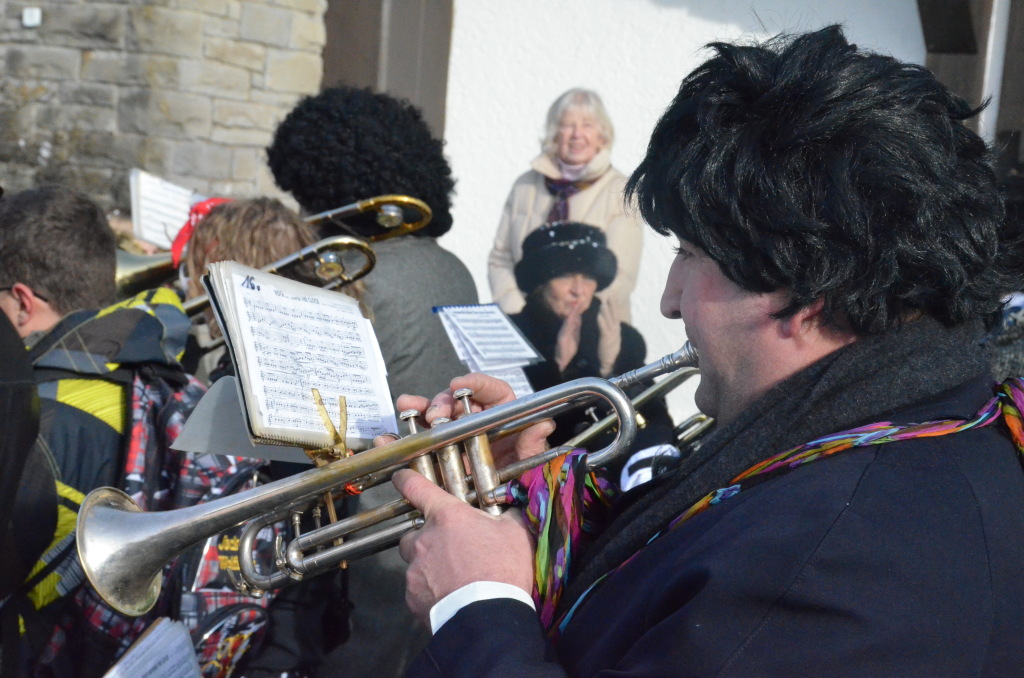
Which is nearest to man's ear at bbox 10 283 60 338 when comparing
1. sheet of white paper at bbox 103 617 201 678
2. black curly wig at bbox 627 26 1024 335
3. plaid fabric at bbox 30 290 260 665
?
plaid fabric at bbox 30 290 260 665

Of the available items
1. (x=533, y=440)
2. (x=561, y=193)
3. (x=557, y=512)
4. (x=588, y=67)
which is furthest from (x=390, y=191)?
(x=588, y=67)

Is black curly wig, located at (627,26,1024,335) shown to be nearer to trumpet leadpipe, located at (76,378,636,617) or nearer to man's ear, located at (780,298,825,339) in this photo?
man's ear, located at (780,298,825,339)

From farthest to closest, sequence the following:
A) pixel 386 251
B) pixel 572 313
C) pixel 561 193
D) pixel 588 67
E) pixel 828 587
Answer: pixel 588 67
pixel 561 193
pixel 572 313
pixel 386 251
pixel 828 587

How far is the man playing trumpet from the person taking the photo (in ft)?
3.77

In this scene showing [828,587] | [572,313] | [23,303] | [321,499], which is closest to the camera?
[828,587]

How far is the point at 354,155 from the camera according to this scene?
3111 millimetres

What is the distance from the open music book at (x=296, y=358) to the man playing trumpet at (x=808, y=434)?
0.30 metres

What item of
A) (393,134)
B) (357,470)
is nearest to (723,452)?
(357,470)

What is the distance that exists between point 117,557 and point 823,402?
1217 mm

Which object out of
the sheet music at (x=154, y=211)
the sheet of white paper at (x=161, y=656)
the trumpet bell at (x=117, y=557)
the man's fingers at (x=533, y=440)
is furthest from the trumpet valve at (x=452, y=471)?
the sheet music at (x=154, y=211)

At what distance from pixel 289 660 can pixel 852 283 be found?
159cm

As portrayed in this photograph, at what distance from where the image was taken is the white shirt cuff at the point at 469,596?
54.0 inches

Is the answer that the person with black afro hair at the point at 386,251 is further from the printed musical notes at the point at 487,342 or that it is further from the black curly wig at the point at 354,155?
the printed musical notes at the point at 487,342

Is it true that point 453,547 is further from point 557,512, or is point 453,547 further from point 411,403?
point 411,403
